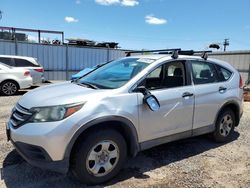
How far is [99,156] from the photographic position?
11.9ft

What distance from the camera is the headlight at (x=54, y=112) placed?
3359 millimetres

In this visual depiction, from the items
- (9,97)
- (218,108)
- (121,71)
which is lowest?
(9,97)

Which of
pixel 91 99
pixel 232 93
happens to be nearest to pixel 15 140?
pixel 91 99

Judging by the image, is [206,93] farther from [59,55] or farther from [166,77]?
[59,55]

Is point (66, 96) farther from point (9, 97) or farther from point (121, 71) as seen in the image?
point (9, 97)

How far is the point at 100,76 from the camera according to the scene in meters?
4.58

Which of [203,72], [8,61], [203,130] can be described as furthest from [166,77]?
[8,61]

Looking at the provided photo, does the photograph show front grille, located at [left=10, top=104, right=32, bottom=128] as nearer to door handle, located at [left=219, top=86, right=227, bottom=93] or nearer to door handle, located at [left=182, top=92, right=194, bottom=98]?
door handle, located at [left=182, top=92, right=194, bottom=98]

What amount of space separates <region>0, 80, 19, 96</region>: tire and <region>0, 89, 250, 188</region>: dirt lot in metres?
6.25

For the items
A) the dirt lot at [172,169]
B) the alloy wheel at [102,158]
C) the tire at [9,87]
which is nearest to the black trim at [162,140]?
the dirt lot at [172,169]

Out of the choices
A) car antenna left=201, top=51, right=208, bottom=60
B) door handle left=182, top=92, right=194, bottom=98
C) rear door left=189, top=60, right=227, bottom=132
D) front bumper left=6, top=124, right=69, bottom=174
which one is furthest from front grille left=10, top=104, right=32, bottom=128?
car antenna left=201, top=51, right=208, bottom=60

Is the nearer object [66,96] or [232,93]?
[66,96]

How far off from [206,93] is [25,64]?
32.3ft

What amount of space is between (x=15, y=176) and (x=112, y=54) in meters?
18.8
